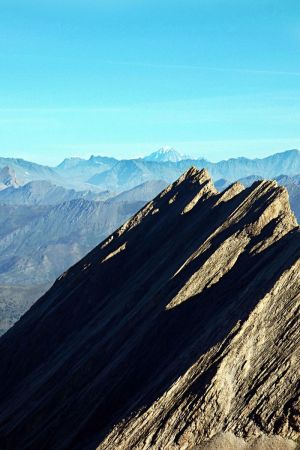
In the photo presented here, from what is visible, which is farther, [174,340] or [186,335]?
[174,340]

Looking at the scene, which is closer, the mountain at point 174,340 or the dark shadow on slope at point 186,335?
the mountain at point 174,340

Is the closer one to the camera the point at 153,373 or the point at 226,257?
the point at 153,373

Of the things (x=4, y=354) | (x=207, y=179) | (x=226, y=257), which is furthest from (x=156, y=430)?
(x=207, y=179)

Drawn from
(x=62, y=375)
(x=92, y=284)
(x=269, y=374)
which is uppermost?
(x=92, y=284)

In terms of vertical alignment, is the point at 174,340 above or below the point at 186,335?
above

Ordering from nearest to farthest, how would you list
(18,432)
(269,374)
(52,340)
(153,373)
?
(269,374)
(153,373)
(18,432)
(52,340)

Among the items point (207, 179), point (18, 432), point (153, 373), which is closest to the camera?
point (153, 373)

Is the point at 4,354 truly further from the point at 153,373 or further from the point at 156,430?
the point at 156,430

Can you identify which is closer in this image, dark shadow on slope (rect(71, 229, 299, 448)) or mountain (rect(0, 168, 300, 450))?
mountain (rect(0, 168, 300, 450))
